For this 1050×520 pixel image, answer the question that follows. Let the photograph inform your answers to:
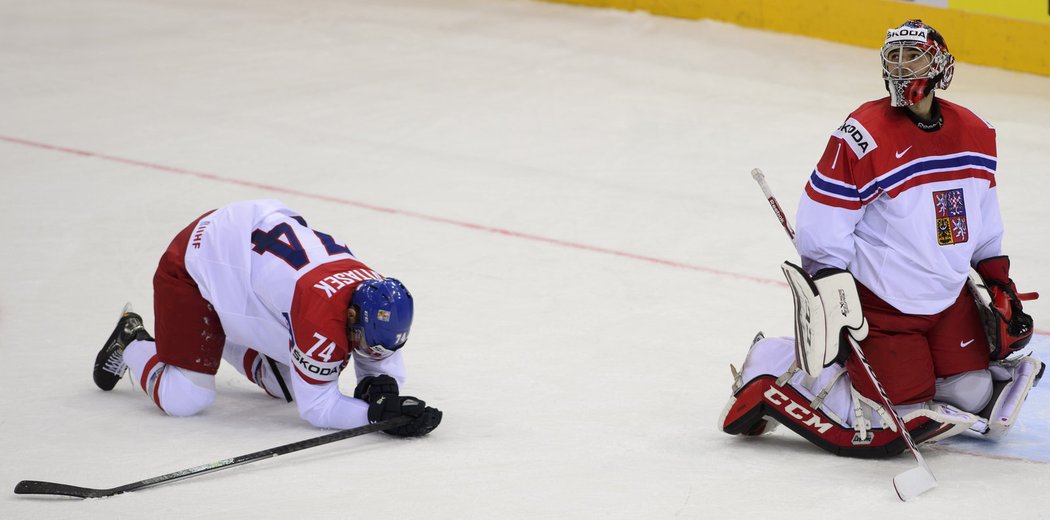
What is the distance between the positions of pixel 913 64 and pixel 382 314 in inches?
66.1

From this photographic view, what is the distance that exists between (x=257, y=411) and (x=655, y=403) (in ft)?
4.36

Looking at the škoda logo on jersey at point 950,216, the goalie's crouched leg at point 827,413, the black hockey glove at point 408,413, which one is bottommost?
the black hockey glove at point 408,413

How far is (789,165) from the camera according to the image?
771cm

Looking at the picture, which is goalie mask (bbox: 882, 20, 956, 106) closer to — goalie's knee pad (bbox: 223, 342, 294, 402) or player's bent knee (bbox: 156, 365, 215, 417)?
goalie's knee pad (bbox: 223, 342, 294, 402)

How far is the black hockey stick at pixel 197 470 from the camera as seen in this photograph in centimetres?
385

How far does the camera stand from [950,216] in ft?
13.2

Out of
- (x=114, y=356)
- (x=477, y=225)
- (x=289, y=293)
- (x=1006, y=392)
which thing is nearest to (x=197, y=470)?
(x=289, y=293)

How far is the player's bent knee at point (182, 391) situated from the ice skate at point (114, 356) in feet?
0.96

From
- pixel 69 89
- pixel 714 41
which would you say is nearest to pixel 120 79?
pixel 69 89

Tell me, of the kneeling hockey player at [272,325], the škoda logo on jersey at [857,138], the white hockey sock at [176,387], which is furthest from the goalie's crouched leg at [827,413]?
the white hockey sock at [176,387]

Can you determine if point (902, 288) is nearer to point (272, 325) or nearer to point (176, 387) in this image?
point (272, 325)

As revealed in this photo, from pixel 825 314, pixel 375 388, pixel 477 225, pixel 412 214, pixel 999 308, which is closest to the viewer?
pixel 825 314

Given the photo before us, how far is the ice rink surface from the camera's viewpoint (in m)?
4.00

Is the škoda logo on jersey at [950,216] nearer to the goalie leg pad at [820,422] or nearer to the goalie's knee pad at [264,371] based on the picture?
the goalie leg pad at [820,422]
